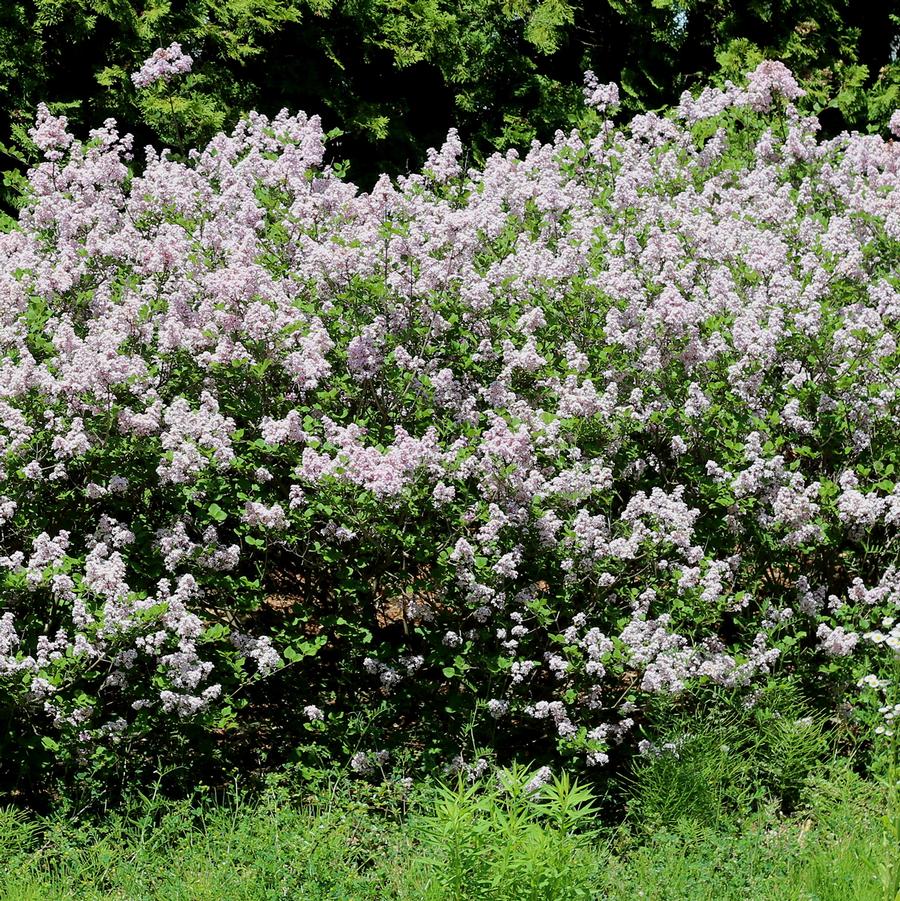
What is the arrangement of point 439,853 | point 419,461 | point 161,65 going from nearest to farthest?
1. point 439,853
2. point 419,461
3. point 161,65

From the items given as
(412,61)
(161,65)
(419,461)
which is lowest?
(419,461)

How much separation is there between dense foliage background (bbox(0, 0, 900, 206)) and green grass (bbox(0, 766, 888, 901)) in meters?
4.34

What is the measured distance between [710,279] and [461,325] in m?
1.18

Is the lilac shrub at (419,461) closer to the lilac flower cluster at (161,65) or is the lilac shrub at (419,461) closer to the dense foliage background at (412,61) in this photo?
the lilac flower cluster at (161,65)

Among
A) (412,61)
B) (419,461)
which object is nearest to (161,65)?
(412,61)

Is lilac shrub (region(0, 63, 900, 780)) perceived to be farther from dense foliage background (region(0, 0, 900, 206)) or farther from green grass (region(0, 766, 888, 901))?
dense foliage background (region(0, 0, 900, 206))

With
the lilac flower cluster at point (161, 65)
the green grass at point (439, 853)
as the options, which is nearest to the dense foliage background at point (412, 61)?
the lilac flower cluster at point (161, 65)

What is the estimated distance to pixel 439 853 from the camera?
3.68 meters

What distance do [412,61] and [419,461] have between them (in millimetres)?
4741

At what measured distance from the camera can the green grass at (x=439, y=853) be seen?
3598 mm

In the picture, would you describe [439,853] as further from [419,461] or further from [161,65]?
[161,65]

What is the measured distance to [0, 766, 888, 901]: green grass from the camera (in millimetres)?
3598

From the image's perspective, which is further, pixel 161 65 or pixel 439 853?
pixel 161 65

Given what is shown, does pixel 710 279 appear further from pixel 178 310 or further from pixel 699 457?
pixel 178 310
